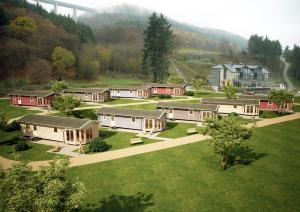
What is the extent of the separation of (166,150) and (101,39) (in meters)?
163

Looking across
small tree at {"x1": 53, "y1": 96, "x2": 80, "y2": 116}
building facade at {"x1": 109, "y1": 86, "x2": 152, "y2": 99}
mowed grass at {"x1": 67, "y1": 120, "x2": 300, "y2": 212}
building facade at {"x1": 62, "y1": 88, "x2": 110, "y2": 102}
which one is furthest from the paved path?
building facade at {"x1": 109, "y1": 86, "x2": 152, "y2": 99}

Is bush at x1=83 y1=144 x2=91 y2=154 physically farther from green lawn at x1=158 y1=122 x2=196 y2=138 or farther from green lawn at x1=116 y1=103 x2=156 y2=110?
green lawn at x1=116 y1=103 x2=156 y2=110

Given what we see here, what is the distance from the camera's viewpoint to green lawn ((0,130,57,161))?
33.4 metres

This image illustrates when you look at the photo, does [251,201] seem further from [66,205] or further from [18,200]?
[18,200]

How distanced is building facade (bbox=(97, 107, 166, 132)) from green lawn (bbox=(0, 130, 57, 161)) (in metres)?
12.1

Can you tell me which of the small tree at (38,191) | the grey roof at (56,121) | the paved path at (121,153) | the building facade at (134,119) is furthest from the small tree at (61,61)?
the small tree at (38,191)

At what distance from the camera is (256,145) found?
35719mm

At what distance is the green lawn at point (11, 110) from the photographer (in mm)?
53409

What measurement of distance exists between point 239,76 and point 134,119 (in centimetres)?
6484

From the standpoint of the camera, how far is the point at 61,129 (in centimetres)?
3906

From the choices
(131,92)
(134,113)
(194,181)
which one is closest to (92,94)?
(131,92)

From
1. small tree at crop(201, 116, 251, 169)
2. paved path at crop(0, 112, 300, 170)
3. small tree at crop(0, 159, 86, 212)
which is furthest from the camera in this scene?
paved path at crop(0, 112, 300, 170)

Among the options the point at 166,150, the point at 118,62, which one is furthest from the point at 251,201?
the point at 118,62

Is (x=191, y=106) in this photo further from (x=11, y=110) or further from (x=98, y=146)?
(x=11, y=110)
